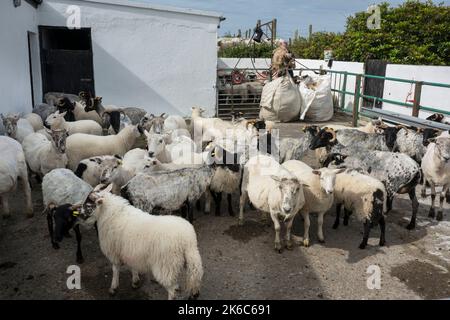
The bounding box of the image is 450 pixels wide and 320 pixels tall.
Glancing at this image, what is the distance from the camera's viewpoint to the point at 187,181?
5352 mm

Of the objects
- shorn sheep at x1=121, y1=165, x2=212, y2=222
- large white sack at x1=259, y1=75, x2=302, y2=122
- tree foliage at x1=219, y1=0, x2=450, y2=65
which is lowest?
shorn sheep at x1=121, y1=165, x2=212, y2=222

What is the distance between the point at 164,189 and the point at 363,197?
2664 mm

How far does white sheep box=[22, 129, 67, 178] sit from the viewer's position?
20.8ft

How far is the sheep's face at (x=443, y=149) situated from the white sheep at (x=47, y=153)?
5.98m

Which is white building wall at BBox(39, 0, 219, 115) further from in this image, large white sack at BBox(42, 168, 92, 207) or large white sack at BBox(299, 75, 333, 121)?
large white sack at BBox(42, 168, 92, 207)

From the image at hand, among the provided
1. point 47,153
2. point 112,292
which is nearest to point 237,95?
point 47,153

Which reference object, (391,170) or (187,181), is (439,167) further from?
(187,181)

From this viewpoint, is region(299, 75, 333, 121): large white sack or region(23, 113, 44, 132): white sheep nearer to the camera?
region(23, 113, 44, 132): white sheep

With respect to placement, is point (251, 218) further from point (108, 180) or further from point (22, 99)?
point (22, 99)

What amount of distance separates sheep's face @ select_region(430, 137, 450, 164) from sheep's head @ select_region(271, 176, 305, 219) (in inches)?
104

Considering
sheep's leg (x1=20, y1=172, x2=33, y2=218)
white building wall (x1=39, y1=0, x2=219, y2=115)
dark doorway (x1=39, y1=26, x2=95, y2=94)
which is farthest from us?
white building wall (x1=39, y1=0, x2=219, y2=115)

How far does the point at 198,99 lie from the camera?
558 inches

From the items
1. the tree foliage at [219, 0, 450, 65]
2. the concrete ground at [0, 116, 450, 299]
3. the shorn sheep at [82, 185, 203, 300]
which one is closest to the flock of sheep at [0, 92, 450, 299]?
the shorn sheep at [82, 185, 203, 300]
